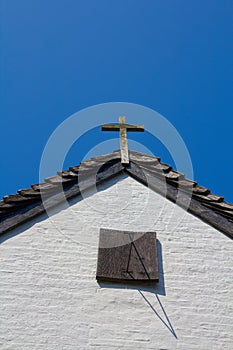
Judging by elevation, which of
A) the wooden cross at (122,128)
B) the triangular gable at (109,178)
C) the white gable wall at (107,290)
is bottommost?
the white gable wall at (107,290)

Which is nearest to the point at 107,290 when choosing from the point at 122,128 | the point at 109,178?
the point at 109,178

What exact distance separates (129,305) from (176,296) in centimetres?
57

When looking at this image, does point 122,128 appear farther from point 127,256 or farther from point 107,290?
point 107,290

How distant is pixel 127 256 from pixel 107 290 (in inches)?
25.0

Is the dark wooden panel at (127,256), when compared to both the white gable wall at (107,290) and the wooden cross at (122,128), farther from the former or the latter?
the wooden cross at (122,128)

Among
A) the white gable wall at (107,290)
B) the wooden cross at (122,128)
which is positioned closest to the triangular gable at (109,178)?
the white gable wall at (107,290)

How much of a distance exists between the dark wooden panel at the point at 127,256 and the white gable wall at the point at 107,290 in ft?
0.35

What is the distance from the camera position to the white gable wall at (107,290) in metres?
6.35

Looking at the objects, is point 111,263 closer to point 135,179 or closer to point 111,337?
point 111,337

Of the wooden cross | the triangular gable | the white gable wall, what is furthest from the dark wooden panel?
the wooden cross

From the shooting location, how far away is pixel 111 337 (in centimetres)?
634

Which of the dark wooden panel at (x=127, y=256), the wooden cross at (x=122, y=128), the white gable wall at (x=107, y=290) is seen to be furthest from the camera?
the wooden cross at (x=122, y=128)

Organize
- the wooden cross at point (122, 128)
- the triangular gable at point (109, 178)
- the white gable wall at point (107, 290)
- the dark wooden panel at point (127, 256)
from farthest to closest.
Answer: the wooden cross at point (122, 128) < the triangular gable at point (109, 178) < the dark wooden panel at point (127, 256) < the white gable wall at point (107, 290)

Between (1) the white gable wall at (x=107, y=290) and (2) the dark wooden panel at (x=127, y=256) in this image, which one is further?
(2) the dark wooden panel at (x=127, y=256)
